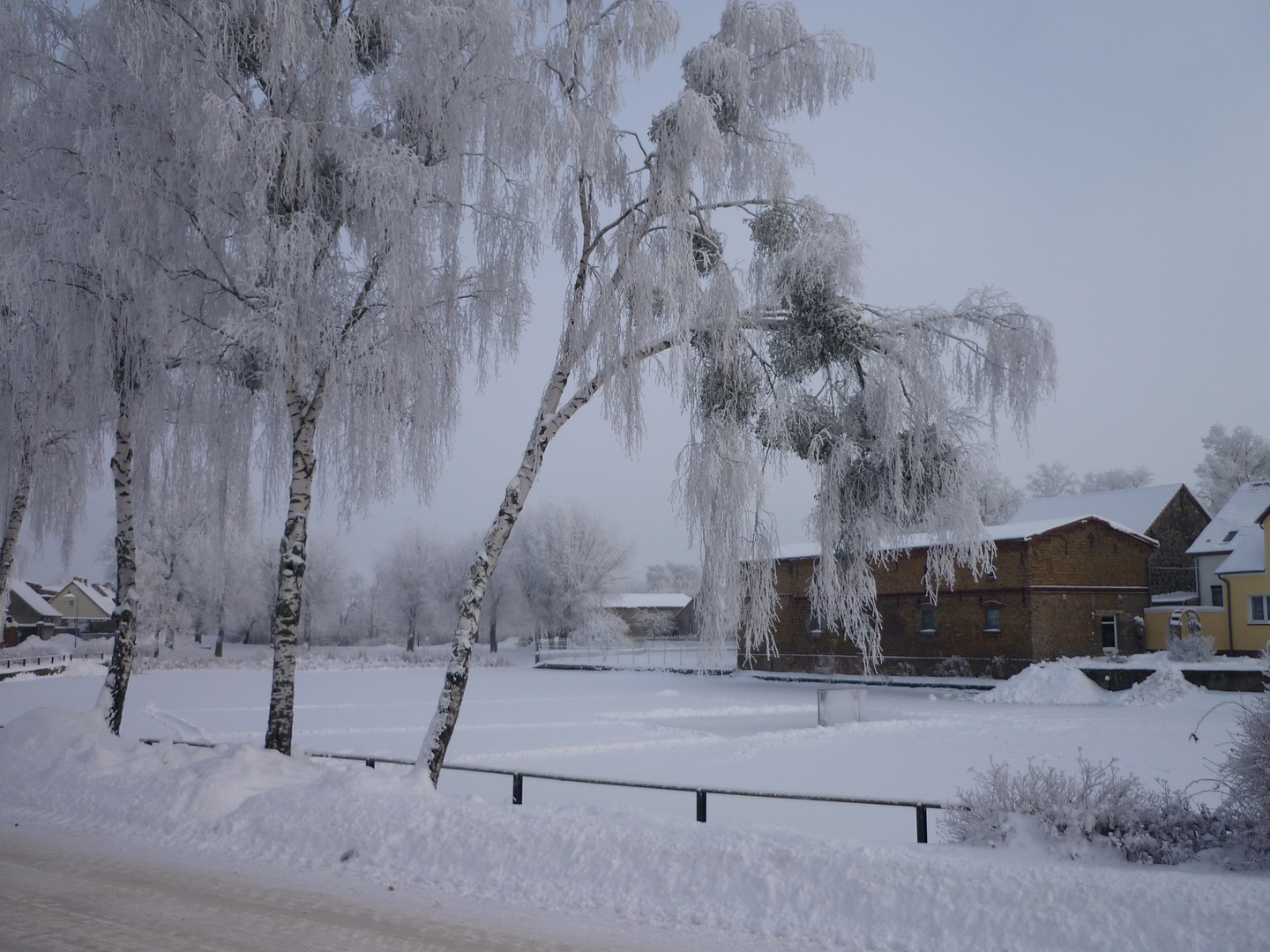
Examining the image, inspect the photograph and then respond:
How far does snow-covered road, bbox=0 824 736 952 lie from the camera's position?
18.9 feet

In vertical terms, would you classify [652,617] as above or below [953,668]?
above

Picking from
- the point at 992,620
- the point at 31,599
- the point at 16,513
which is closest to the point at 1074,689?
the point at 992,620

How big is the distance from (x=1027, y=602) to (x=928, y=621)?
15.2 ft

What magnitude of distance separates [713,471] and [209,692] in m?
29.5

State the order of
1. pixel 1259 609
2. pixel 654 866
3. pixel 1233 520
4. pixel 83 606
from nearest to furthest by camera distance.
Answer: pixel 654 866
pixel 1259 609
pixel 1233 520
pixel 83 606

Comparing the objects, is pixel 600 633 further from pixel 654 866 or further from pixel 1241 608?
pixel 654 866

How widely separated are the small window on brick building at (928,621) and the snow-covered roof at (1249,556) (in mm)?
11177

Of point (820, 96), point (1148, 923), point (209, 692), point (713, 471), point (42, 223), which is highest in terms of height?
point (820, 96)

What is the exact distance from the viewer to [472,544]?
83.7 m

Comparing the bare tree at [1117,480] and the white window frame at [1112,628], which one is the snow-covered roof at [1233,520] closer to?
the white window frame at [1112,628]

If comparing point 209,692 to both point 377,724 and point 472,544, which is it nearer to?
point 377,724

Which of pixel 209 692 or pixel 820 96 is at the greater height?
pixel 820 96

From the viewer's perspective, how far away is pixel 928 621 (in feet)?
125

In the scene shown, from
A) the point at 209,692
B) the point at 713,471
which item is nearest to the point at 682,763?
the point at 713,471
